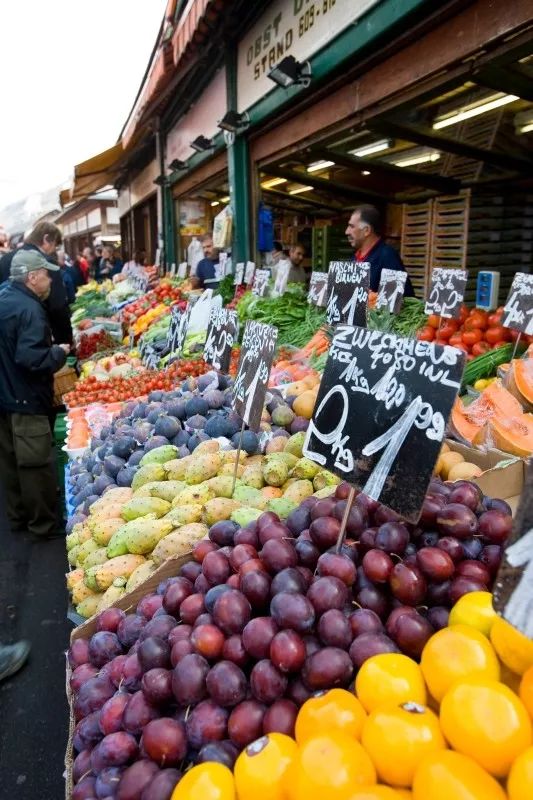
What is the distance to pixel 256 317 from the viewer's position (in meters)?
6.11

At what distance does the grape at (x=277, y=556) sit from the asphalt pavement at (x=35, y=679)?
1756 millimetres

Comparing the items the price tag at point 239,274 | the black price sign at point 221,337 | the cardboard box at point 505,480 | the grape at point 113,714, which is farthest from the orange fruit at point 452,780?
the price tag at point 239,274

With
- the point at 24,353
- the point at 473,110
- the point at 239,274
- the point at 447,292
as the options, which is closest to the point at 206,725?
the point at 447,292

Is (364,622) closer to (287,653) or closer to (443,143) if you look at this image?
(287,653)

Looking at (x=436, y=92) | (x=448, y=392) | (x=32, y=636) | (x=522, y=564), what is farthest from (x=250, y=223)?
(x=522, y=564)

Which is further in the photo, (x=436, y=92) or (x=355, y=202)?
(x=355, y=202)

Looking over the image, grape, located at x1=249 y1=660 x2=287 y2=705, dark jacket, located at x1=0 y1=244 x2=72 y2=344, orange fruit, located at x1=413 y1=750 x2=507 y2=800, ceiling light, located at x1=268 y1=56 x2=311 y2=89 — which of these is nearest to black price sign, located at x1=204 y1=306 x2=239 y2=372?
grape, located at x1=249 y1=660 x2=287 y2=705

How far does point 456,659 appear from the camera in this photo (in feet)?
3.74

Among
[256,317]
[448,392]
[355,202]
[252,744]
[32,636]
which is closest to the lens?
[252,744]

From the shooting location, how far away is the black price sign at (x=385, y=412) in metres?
1.43

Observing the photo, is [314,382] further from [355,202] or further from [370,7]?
[355,202]

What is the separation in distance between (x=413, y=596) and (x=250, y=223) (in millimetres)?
7576

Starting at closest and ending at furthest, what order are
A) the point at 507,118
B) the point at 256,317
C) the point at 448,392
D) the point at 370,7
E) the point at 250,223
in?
the point at 448,392, the point at 370,7, the point at 256,317, the point at 507,118, the point at 250,223

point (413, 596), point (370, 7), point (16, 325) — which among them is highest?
point (370, 7)
